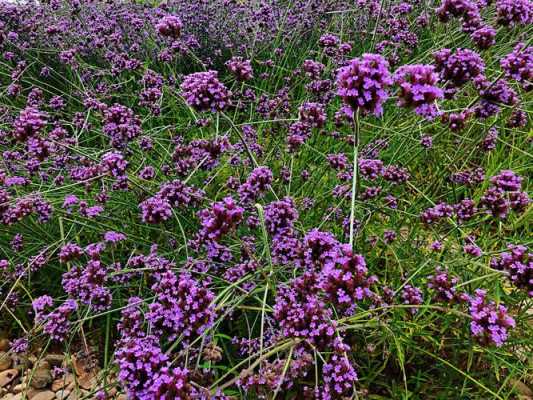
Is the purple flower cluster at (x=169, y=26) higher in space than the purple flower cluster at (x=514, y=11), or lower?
lower

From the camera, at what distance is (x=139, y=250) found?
7.89ft

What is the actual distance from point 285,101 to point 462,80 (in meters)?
1.45

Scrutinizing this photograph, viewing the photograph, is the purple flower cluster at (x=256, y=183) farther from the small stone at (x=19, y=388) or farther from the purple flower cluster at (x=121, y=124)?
the small stone at (x=19, y=388)

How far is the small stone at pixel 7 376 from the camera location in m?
2.26

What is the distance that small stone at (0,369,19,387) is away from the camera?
7.41 ft

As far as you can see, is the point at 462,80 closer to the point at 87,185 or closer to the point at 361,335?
the point at 361,335

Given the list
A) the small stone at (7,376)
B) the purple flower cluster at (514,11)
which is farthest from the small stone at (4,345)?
the purple flower cluster at (514,11)

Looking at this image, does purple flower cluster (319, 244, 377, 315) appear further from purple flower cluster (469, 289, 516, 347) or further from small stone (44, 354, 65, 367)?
small stone (44, 354, 65, 367)

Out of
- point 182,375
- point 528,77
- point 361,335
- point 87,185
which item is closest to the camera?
point 182,375

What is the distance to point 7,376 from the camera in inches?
90.0

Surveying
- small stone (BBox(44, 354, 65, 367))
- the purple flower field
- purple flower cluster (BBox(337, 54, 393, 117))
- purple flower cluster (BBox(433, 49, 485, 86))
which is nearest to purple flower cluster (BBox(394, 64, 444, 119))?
the purple flower field

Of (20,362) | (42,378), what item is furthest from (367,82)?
(20,362)

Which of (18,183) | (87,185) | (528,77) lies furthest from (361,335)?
(18,183)

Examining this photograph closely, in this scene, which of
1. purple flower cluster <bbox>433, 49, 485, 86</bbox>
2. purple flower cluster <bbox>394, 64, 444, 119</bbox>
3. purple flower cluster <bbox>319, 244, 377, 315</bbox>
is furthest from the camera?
purple flower cluster <bbox>433, 49, 485, 86</bbox>
